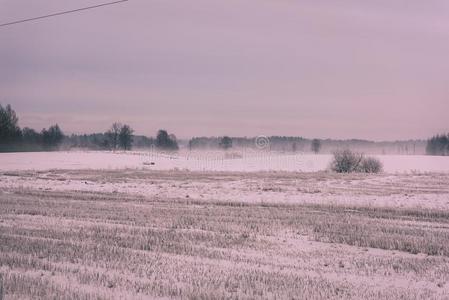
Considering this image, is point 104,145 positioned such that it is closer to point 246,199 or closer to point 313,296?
point 246,199

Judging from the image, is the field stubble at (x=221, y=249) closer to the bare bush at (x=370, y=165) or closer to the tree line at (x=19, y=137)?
the bare bush at (x=370, y=165)

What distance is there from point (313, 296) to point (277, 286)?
0.72m

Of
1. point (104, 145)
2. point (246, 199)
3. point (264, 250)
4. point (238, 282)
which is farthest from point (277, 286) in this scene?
point (104, 145)

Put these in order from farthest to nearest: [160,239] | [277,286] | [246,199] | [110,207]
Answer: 1. [246,199]
2. [110,207]
3. [160,239]
4. [277,286]

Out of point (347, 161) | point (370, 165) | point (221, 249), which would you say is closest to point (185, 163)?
point (347, 161)

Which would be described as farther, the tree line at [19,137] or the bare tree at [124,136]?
the bare tree at [124,136]

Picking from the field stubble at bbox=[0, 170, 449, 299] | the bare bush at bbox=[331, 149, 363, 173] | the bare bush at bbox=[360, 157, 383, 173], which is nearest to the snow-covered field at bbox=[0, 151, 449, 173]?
the bare bush at bbox=[360, 157, 383, 173]

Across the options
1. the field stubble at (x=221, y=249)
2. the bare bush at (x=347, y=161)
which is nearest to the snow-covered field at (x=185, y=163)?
the bare bush at (x=347, y=161)

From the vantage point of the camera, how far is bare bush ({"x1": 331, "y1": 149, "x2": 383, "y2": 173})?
158 feet

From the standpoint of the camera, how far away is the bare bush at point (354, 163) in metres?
48.2

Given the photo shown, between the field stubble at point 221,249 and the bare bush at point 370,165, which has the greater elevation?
the bare bush at point 370,165

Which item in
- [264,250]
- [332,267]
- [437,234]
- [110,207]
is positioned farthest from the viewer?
[110,207]

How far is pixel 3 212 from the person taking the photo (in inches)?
630

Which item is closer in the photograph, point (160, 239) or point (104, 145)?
point (160, 239)
